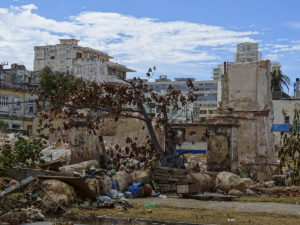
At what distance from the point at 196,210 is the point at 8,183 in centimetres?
409

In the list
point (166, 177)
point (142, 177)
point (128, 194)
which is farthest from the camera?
point (166, 177)

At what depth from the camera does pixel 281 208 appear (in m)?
9.92

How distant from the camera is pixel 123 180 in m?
11.8

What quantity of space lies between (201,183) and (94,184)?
3.89 m

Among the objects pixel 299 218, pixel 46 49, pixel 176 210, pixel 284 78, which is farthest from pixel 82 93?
pixel 46 49

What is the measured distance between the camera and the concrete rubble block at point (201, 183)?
40.7ft

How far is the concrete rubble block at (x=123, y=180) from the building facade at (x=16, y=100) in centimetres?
3226

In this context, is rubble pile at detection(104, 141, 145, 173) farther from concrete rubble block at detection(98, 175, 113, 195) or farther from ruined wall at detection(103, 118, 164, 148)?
ruined wall at detection(103, 118, 164, 148)

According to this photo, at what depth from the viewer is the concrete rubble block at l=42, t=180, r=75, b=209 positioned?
8.42 meters

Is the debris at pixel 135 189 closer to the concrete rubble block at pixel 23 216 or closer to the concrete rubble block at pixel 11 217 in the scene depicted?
the concrete rubble block at pixel 23 216

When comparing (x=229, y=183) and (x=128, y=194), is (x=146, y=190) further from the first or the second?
(x=229, y=183)

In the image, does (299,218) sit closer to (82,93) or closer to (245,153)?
(82,93)

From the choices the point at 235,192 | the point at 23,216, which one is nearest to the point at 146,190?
the point at 235,192

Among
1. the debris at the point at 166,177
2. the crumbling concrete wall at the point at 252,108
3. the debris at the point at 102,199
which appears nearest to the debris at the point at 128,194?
the debris at the point at 166,177
